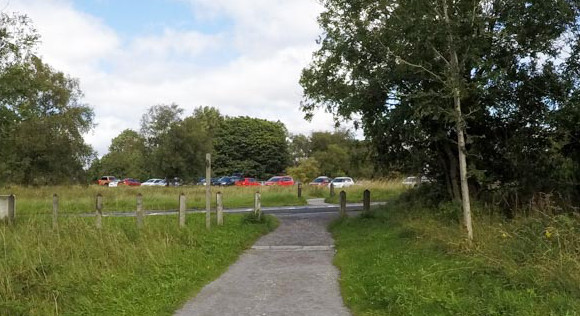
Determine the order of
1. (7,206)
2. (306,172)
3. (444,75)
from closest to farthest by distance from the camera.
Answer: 1. (444,75)
2. (7,206)
3. (306,172)

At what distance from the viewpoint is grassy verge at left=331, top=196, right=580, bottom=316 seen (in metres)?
6.23

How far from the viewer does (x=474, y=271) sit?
7.72m

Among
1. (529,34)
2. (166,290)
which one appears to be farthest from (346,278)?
(529,34)

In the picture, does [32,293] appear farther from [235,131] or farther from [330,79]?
[235,131]

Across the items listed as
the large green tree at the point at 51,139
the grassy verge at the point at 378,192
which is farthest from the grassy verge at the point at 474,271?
the large green tree at the point at 51,139

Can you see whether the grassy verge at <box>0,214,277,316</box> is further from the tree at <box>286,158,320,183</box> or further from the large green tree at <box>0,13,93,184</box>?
the tree at <box>286,158,320,183</box>

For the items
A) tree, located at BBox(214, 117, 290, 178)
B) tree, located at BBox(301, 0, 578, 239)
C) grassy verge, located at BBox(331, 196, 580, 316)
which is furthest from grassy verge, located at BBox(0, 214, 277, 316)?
A: tree, located at BBox(214, 117, 290, 178)

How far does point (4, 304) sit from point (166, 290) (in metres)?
2.10

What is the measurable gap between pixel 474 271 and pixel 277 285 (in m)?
3.05

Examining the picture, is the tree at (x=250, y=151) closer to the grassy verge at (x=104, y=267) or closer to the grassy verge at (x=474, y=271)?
the grassy verge at (x=104, y=267)

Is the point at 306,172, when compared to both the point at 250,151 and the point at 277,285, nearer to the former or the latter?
the point at 250,151

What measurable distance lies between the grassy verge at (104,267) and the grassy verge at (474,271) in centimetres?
260

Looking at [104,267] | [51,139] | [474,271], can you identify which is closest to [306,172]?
[51,139]

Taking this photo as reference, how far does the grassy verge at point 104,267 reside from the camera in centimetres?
697
